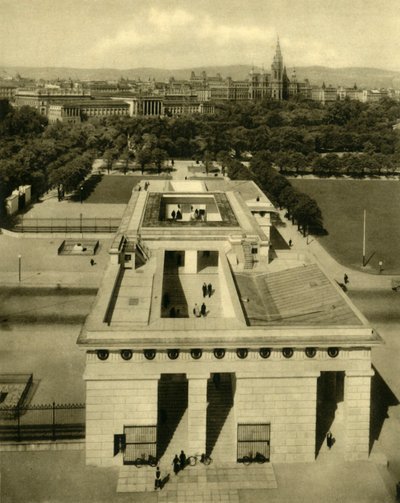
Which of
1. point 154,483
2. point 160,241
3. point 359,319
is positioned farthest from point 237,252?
point 154,483

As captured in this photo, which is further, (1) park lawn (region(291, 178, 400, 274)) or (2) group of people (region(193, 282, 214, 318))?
(1) park lawn (region(291, 178, 400, 274))

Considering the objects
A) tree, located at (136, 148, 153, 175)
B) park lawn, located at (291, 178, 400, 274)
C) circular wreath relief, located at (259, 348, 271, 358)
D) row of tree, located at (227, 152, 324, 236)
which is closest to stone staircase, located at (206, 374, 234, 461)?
circular wreath relief, located at (259, 348, 271, 358)

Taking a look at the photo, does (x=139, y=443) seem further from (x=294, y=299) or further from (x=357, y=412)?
(x=294, y=299)

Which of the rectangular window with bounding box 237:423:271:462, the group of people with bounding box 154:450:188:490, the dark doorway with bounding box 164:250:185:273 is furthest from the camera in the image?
the dark doorway with bounding box 164:250:185:273

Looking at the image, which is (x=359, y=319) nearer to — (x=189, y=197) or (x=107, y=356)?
(x=107, y=356)

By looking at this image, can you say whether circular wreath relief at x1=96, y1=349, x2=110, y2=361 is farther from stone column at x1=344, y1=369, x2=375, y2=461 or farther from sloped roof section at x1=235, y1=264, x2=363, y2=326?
stone column at x1=344, y1=369, x2=375, y2=461

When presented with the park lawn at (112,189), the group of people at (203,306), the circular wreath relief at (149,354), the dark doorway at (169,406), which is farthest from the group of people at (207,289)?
the park lawn at (112,189)

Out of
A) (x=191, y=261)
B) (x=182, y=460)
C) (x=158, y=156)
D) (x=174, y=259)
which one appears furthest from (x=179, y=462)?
(x=158, y=156)

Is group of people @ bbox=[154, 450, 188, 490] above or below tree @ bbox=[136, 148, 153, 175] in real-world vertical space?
below
